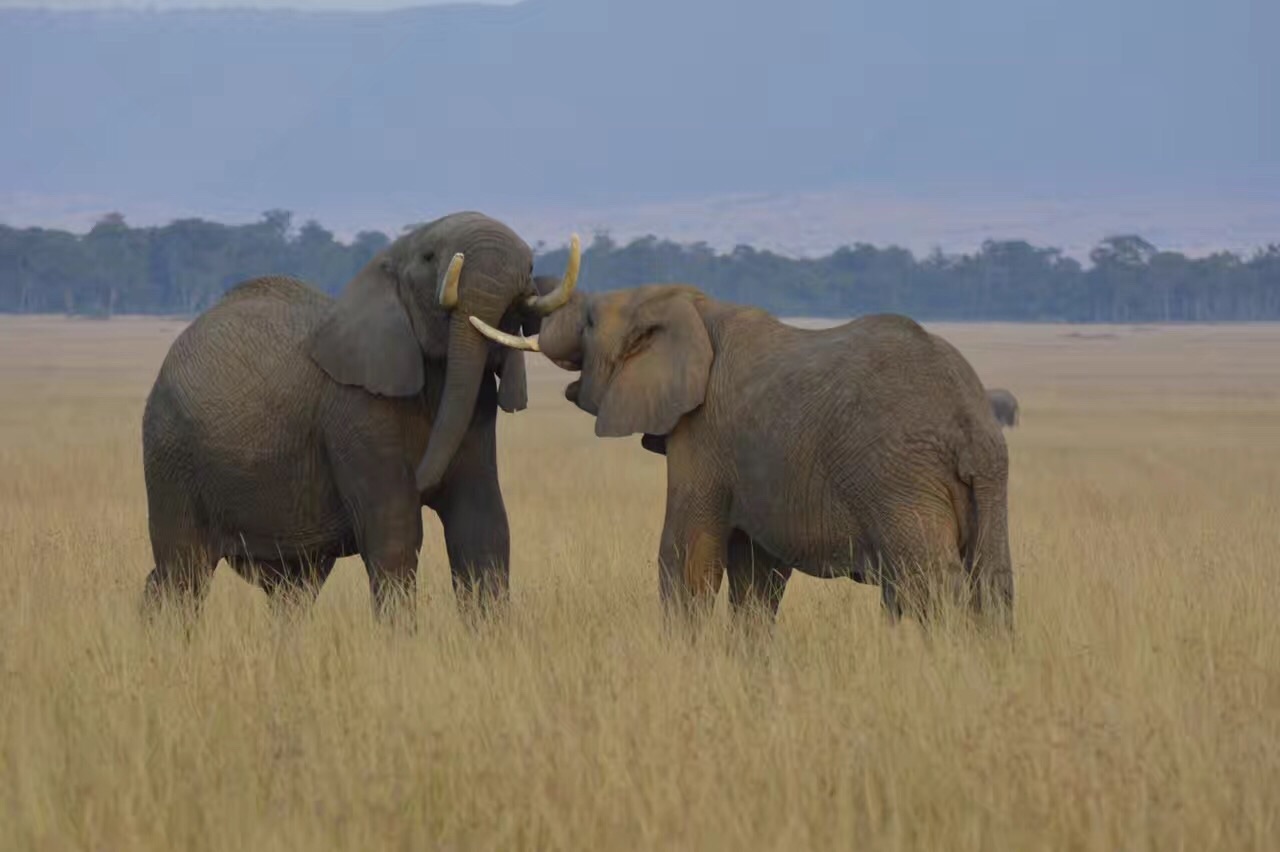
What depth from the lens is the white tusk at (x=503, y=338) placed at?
25.6 ft

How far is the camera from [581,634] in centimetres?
803

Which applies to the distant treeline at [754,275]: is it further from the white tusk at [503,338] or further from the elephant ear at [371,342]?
the white tusk at [503,338]

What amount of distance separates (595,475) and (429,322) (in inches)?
455

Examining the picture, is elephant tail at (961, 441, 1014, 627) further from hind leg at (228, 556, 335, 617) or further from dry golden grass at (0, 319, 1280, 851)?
hind leg at (228, 556, 335, 617)

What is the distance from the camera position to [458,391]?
7875 mm

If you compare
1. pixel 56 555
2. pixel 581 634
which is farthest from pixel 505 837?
pixel 56 555

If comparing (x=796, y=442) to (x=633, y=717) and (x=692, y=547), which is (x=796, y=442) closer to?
(x=692, y=547)

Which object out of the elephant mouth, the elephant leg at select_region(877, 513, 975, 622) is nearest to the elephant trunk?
the elephant mouth

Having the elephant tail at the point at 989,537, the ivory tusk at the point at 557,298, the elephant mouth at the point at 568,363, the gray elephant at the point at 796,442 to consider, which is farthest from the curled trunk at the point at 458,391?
the elephant tail at the point at 989,537

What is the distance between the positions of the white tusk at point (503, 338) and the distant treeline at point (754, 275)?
360 ft

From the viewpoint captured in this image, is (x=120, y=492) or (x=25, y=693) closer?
(x=25, y=693)

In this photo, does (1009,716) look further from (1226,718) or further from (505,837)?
(505,837)

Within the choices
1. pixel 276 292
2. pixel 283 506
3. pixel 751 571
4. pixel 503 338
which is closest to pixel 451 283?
pixel 503 338

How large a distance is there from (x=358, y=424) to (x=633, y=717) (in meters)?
2.51
